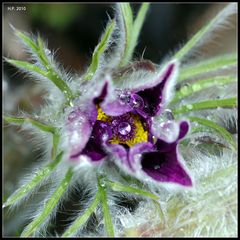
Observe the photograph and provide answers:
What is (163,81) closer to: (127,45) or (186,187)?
(186,187)

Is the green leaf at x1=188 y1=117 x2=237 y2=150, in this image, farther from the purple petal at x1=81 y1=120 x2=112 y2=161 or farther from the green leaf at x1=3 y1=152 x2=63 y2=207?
the green leaf at x1=3 y1=152 x2=63 y2=207

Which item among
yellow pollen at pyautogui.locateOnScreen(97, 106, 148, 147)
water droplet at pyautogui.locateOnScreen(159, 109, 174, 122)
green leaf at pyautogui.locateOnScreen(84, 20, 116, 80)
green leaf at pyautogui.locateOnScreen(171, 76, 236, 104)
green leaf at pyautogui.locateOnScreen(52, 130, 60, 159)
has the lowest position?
green leaf at pyautogui.locateOnScreen(52, 130, 60, 159)

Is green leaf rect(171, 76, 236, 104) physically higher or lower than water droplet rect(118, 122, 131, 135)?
higher

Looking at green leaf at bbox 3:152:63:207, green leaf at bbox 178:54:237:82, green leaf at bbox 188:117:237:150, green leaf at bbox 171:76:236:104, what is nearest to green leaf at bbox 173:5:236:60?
green leaf at bbox 178:54:237:82

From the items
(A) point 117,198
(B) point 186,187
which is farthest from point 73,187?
(B) point 186,187

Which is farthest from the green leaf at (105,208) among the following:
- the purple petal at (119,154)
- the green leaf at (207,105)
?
the green leaf at (207,105)

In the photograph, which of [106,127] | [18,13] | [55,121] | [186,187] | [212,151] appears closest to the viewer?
[186,187]

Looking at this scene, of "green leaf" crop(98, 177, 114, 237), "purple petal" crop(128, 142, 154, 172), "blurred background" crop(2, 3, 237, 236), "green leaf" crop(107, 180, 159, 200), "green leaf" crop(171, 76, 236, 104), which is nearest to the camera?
"purple petal" crop(128, 142, 154, 172)
